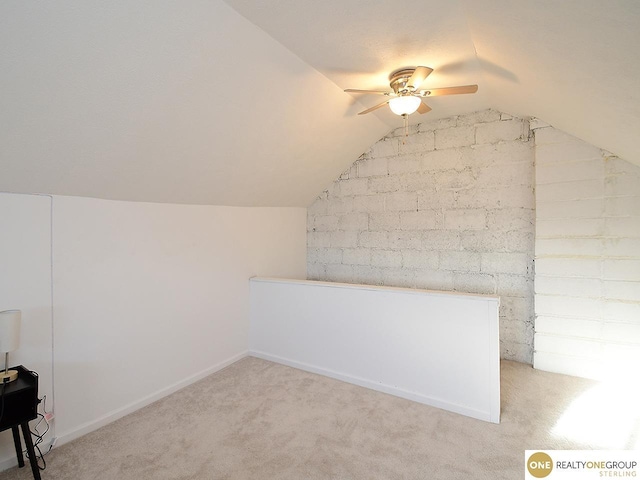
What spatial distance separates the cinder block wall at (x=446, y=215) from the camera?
322 cm

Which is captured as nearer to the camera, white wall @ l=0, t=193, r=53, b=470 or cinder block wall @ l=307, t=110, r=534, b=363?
white wall @ l=0, t=193, r=53, b=470

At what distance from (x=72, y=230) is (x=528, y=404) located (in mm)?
3485

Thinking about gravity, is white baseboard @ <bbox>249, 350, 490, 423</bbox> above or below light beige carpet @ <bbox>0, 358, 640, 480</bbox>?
above

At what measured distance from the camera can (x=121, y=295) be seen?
2.34 m

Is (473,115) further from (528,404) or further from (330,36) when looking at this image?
(528,404)

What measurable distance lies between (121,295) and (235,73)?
1750 millimetres

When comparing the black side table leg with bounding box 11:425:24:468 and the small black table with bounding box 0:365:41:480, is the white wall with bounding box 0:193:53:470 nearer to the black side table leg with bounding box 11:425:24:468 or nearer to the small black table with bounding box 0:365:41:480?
the black side table leg with bounding box 11:425:24:468

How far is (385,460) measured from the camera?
1855 mm

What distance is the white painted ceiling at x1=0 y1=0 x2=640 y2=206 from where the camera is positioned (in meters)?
1.35

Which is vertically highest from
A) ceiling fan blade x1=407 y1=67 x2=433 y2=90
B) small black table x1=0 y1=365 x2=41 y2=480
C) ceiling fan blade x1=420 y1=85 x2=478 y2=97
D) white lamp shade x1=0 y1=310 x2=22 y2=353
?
ceiling fan blade x1=407 y1=67 x2=433 y2=90

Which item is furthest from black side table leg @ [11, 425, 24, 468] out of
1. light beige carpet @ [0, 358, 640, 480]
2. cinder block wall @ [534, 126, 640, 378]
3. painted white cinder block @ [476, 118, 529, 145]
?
painted white cinder block @ [476, 118, 529, 145]

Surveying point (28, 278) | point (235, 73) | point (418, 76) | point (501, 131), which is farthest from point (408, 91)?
point (28, 278)

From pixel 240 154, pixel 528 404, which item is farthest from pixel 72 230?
pixel 528 404

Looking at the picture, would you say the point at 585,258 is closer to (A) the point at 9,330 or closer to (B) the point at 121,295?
(B) the point at 121,295
